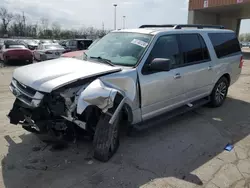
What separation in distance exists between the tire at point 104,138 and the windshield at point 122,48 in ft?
3.29

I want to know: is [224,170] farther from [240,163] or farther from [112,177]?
[112,177]

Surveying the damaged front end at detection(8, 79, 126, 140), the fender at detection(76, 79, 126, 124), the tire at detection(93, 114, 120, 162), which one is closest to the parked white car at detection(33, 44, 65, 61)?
the damaged front end at detection(8, 79, 126, 140)

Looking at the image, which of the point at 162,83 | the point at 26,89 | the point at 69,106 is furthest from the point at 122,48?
the point at 26,89

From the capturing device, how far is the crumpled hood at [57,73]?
279 cm

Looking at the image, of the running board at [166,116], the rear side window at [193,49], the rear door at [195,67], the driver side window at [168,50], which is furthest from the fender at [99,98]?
the rear side window at [193,49]

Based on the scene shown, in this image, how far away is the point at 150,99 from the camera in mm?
3707

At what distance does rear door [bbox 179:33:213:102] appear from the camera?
4340 mm

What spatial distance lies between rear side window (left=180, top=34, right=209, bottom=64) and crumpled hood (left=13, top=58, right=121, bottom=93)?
170 cm

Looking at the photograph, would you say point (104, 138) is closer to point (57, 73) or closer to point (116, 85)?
point (116, 85)

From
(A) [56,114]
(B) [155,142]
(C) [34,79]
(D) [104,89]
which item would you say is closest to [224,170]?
(B) [155,142]

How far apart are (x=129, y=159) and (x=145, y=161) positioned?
9.4 inches

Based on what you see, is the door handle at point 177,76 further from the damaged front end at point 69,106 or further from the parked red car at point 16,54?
the parked red car at point 16,54

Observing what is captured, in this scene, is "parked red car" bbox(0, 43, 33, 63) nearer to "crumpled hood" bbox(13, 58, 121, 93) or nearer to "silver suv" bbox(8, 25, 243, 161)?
"silver suv" bbox(8, 25, 243, 161)

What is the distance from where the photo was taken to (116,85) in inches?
124
